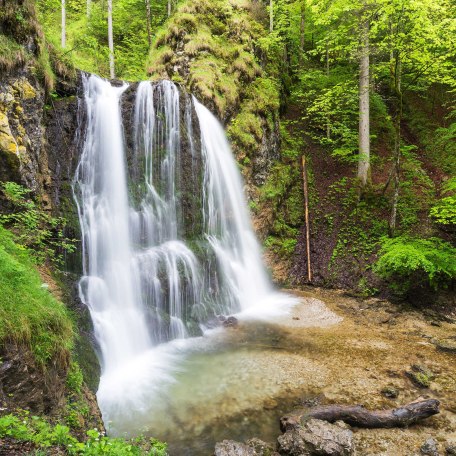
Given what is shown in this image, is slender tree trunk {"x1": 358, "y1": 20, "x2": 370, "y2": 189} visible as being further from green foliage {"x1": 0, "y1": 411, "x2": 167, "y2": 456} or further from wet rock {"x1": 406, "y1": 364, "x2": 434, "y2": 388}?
green foliage {"x1": 0, "y1": 411, "x2": 167, "y2": 456}

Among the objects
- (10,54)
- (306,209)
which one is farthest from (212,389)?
(306,209)

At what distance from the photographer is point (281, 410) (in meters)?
5.45

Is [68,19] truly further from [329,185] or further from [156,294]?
[156,294]

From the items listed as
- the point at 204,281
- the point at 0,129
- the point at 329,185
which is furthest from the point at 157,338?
the point at 329,185

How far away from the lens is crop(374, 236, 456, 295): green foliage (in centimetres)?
902

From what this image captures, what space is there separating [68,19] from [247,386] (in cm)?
2294

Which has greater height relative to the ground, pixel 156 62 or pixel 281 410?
pixel 156 62

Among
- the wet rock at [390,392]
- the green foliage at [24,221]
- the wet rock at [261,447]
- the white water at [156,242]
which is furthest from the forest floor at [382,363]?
the green foliage at [24,221]

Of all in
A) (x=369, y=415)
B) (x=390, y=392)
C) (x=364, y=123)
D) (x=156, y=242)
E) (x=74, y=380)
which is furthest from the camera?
(x=364, y=123)

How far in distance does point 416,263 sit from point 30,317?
344 inches

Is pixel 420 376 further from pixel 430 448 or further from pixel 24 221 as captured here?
pixel 24 221

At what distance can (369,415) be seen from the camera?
197 inches

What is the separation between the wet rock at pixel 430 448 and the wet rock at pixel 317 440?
2.95 feet

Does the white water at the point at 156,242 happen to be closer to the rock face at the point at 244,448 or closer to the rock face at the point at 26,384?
the rock face at the point at 244,448
